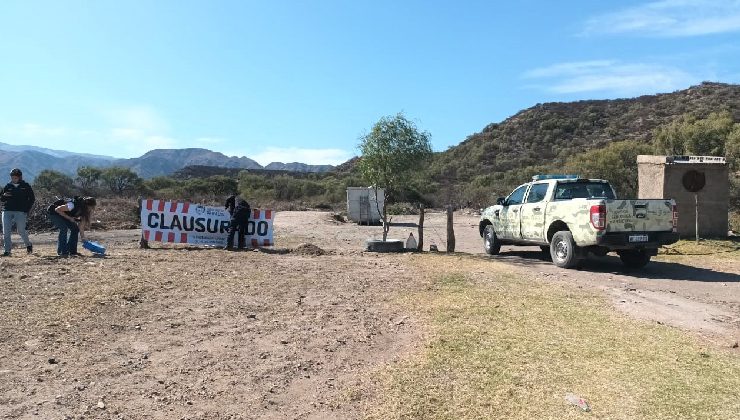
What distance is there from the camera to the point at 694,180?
15.4m

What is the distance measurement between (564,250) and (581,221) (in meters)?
0.89

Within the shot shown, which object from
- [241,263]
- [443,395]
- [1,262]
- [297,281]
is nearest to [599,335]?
[443,395]

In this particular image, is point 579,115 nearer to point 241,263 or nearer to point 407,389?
point 241,263

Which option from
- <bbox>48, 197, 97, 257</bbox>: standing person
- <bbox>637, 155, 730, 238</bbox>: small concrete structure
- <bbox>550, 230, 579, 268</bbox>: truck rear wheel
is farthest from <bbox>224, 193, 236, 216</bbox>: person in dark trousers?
<bbox>637, 155, 730, 238</bbox>: small concrete structure

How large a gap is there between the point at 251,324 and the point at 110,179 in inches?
1842

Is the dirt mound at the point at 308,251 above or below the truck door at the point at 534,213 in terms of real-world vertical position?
below

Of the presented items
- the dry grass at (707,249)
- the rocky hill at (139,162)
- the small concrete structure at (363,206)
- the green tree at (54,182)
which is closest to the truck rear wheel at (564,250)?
the dry grass at (707,249)

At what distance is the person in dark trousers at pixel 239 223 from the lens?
1450 cm

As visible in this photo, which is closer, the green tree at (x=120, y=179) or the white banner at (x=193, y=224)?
the white banner at (x=193, y=224)

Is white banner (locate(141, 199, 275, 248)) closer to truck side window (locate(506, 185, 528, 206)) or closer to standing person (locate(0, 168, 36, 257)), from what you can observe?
standing person (locate(0, 168, 36, 257))

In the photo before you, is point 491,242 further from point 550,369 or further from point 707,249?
point 550,369

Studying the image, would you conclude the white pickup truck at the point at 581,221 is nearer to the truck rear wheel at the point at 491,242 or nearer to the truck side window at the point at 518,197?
the truck side window at the point at 518,197

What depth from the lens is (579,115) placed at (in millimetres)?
67938

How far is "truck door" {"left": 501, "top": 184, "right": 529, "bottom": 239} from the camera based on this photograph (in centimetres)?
1357
